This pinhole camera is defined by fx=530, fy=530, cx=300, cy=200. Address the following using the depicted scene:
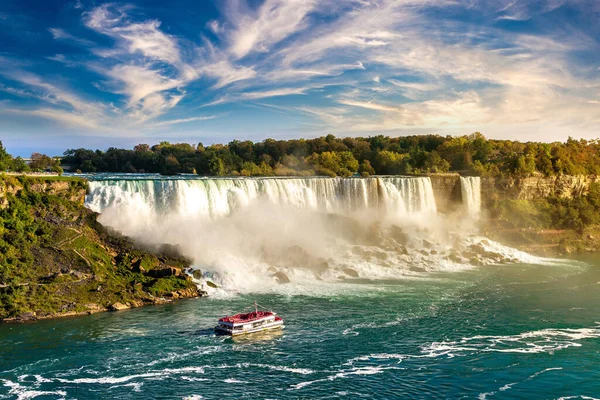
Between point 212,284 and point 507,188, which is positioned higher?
point 507,188

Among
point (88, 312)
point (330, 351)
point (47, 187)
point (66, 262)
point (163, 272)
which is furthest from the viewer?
point (47, 187)

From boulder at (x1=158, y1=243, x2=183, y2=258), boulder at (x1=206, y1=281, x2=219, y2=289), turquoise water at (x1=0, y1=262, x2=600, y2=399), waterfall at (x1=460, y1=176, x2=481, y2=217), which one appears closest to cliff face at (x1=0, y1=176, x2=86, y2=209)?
boulder at (x1=158, y1=243, x2=183, y2=258)

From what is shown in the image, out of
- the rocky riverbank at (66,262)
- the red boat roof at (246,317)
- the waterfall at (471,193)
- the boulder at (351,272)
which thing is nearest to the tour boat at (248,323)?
the red boat roof at (246,317)

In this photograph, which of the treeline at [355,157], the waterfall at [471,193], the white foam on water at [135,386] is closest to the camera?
the white foam on water at [135,386]

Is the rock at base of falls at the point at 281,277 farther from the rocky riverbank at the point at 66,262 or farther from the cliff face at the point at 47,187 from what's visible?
the cliff face at the point at 47,187

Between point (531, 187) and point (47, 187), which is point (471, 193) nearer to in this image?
point (531, 187)

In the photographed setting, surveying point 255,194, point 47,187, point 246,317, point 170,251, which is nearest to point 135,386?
point 246,317

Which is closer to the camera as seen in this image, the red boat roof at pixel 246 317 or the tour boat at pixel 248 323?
the tour boat at pixel 248 323

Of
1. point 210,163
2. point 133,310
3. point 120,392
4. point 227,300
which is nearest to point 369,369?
point 120,392
